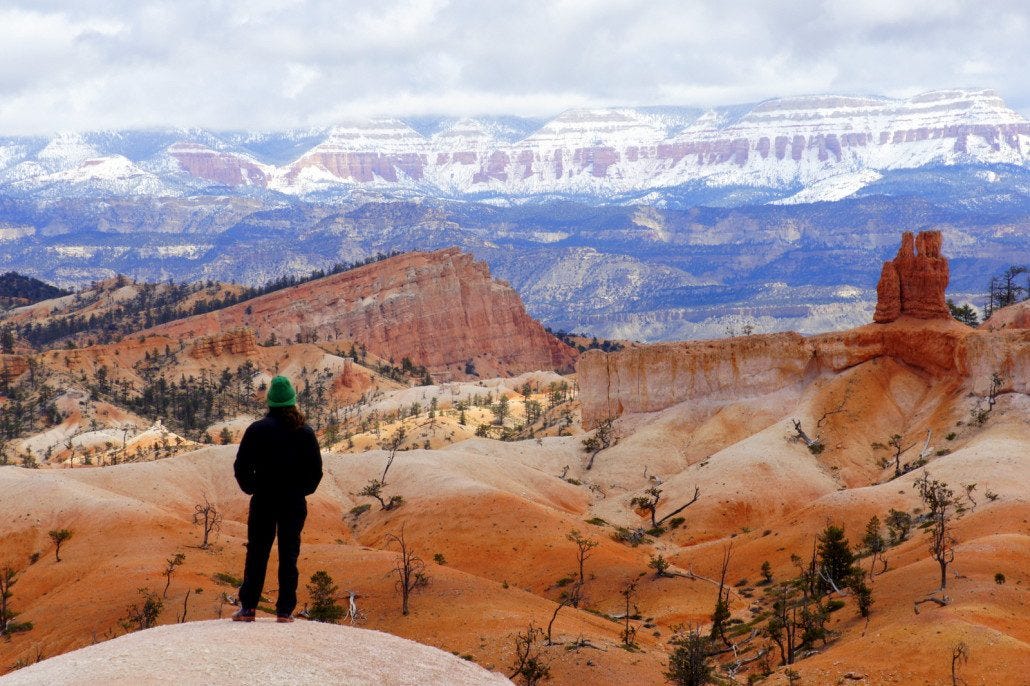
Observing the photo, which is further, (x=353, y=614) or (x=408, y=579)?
(x=408, y=579)

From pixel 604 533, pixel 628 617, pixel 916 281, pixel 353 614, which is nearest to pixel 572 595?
pixel 628 617

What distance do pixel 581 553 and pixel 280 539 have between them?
26.6 meters

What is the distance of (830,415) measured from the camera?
→ 63781 millimetres

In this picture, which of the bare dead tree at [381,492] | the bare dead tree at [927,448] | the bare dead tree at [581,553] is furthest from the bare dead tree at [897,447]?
the bare dead tree at [381,492]

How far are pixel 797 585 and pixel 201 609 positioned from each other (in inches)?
817

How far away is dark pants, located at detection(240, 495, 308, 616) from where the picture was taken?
15.1 m

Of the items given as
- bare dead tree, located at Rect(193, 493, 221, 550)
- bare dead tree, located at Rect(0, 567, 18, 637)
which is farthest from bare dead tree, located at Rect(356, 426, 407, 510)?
bare dead tree, located at Rect(0, 567, 18, 637)

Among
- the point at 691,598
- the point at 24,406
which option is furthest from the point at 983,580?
the point at 24,406

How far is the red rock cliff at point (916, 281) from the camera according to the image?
214 ft

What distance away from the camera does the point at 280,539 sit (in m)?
15.3

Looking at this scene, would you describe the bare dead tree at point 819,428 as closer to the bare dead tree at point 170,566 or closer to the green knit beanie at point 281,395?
the bare dead tree at point 170,566

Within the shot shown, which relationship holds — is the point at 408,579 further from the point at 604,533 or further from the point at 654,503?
the point at 654,503

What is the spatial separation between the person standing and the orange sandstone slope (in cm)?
15361

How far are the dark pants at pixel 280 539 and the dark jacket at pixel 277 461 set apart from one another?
0.17 meters
